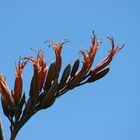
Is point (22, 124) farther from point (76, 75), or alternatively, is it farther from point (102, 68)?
point (102, 68)

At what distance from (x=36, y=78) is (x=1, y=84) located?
14.7 inches

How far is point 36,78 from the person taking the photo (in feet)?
11.3

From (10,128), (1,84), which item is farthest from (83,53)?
(10,128)

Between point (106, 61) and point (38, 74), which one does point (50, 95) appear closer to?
point (38, 74)

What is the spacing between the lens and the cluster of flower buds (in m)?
3.33

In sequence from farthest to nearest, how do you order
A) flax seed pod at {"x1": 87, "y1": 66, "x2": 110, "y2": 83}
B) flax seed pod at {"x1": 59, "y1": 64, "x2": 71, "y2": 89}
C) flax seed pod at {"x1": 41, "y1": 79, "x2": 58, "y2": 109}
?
flax seed pod at {"x1": 87, "y1": 66, "x2": 110, "y2": 83}, flax seed pod at {"x1": 59, "y1": 64, "x2": 71, "y2": 89}, flax seed pod at {"x1": 41, "y1": 79, "x2": 58, "y2": 109}

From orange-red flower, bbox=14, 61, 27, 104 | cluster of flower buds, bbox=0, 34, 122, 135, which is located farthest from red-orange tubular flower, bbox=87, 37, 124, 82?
orange-red flower, bbox=14, 61, 27, 104

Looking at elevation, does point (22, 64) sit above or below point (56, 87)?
above

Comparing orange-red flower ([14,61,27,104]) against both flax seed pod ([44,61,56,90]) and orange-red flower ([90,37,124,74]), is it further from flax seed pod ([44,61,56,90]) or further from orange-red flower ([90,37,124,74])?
orange-red flower ([90,37,124,74])

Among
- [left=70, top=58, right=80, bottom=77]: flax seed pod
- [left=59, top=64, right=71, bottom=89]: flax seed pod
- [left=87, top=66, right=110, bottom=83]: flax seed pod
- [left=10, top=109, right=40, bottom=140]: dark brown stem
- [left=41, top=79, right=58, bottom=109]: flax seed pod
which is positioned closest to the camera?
[left=10, top=109, right=40, bottom=140]: dark brown stem

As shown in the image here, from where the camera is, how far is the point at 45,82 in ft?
11.6

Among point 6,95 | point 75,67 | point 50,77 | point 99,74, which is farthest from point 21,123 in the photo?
point 99,74

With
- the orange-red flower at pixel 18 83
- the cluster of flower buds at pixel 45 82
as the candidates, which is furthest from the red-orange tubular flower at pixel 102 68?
the orange-red flower at pixel 18 83

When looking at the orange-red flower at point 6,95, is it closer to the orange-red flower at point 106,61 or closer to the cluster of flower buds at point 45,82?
the cluster of flower buds at point 45,82
